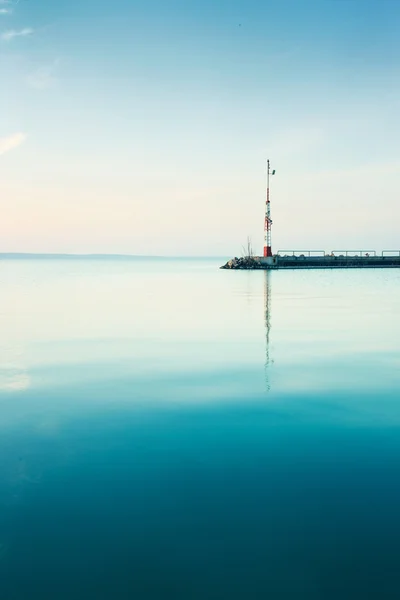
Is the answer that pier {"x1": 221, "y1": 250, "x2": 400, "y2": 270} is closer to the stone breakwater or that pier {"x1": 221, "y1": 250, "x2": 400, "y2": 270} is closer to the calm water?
the stone breakwater

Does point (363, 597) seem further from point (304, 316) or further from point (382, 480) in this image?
point (304, 316)

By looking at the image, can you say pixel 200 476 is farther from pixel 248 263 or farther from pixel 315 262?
pixel 315 262

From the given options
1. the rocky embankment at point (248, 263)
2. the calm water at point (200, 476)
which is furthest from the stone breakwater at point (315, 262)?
the calm water at point (200, 476)

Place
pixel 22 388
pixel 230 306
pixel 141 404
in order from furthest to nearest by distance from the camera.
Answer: pixel 230 306, pixel 22 388, pixel 141 404

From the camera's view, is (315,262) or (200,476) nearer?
(200,476)

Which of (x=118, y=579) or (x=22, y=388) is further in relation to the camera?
(x=22, y=388)

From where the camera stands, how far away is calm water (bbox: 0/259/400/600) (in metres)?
5.62

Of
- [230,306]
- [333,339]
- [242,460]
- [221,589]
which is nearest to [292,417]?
[242,460]

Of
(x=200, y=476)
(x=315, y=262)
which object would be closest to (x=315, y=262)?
(x=315, y=262)

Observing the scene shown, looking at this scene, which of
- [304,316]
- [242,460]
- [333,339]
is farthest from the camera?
[304,316]

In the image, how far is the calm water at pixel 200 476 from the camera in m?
5.62

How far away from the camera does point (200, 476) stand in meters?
8.04

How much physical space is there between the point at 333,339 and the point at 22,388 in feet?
42.9

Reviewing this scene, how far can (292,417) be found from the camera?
36.0 feet
